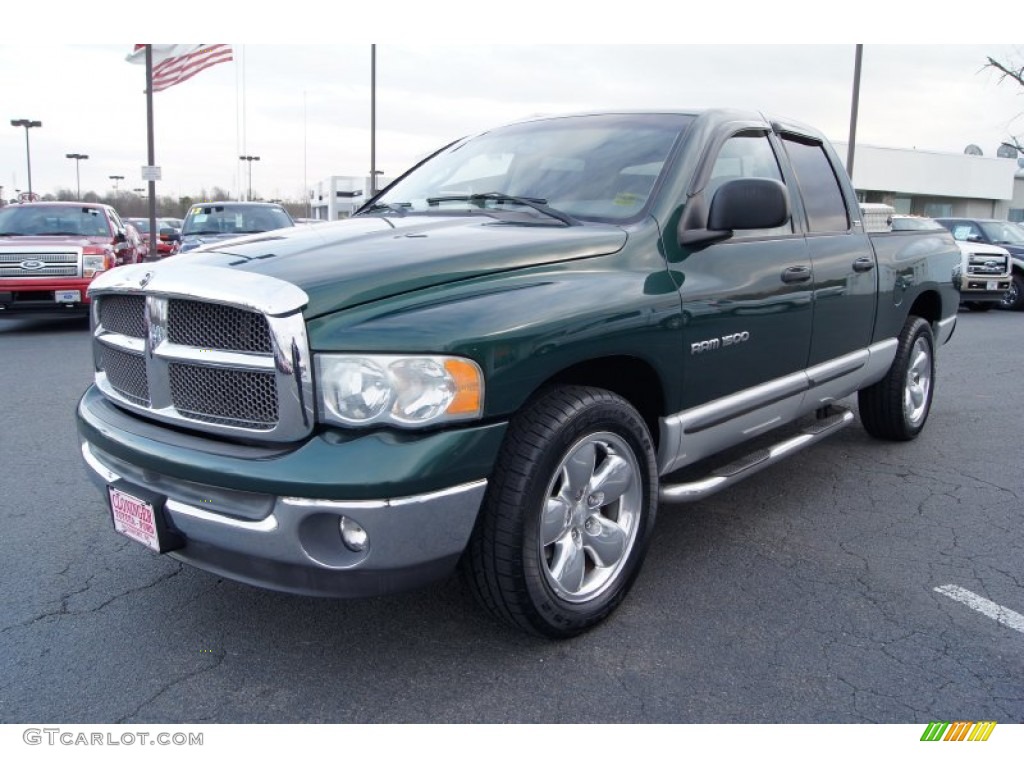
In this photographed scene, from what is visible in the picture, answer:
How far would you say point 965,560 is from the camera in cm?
368

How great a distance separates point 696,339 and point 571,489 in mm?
824

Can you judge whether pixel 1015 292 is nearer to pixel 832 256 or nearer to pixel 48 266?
pixel 832 256

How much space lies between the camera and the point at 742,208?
3.26 metres

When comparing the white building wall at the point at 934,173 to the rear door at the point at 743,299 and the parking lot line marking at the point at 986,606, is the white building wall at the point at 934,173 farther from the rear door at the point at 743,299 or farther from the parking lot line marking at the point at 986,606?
the parking lot line marking at the point at 986,606

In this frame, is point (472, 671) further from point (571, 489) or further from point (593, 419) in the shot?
point (593, 419)

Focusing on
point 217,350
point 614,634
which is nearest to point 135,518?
point 217,350

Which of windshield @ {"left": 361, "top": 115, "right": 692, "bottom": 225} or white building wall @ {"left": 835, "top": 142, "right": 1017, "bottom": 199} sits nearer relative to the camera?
windshield @ {"left": 361, "top": 115, "right": 692, "bottom": 225}

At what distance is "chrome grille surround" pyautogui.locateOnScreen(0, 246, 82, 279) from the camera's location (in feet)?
33.9

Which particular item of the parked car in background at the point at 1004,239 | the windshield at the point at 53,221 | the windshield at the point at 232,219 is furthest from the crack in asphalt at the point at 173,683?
the parked car in background at the point at 1004,239

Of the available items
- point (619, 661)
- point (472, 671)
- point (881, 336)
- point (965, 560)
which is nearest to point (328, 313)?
point (472, 671)

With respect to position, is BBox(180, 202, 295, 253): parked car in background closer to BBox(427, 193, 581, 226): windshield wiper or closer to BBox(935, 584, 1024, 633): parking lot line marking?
BBox(427, 193, 581, 226): windshield wiper

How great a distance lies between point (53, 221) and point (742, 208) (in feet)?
36.6

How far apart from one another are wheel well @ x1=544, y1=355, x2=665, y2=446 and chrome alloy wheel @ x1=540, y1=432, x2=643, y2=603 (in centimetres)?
24

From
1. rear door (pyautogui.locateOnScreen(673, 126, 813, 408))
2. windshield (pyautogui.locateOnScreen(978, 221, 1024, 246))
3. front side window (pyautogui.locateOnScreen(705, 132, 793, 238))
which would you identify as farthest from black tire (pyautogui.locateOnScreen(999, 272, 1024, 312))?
rear door (pyautogui.locateOnScreen(673, 126, 813, 408))
